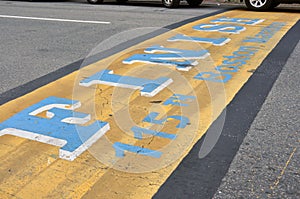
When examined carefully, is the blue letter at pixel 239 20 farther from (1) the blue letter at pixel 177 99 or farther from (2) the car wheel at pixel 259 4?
(1) the blue letter at pixel 177 99

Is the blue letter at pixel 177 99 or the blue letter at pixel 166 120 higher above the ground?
A: the blue letter at pixel 177 99

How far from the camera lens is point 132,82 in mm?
4879

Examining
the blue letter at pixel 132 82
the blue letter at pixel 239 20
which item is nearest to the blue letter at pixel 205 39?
the blue letter at pixel 239 20

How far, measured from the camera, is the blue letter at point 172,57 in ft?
18.8

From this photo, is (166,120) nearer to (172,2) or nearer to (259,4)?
(259,4)

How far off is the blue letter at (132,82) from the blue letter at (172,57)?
0.69 meters

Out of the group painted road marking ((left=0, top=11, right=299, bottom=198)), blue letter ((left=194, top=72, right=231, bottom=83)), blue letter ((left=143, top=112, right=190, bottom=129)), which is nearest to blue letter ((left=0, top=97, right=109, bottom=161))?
painted road marking ((left=0, top=11, right=299, bottom=198))

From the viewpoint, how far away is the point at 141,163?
307 centimetres

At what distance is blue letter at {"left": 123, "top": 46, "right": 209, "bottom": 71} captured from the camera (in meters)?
5.74

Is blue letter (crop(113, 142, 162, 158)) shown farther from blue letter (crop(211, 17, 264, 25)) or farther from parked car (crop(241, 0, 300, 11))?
parked car (crop(241, 0, 300, 11))

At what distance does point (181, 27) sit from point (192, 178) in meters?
6.18

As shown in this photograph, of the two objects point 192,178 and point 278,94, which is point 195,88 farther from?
point 192,178

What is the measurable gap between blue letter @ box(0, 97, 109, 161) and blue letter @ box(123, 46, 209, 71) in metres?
1.90

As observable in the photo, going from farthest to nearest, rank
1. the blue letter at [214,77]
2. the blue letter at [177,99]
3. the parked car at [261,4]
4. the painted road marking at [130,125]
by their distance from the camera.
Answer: the parked car at [261,4] → the blue letter at [214,77] → the blue letter at [177,99] → the painted road marking at [130,125]
